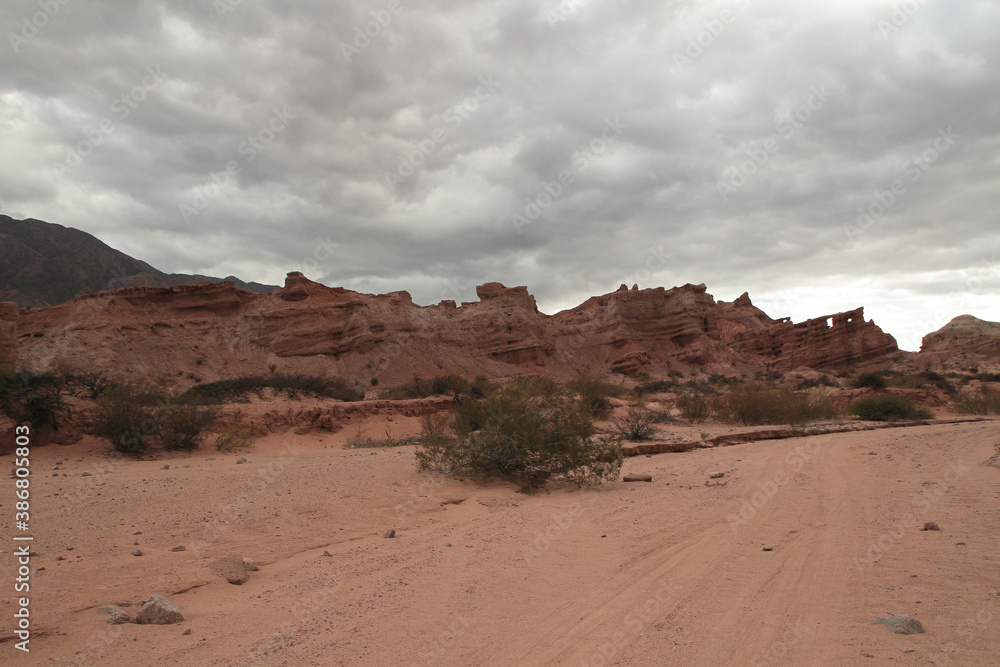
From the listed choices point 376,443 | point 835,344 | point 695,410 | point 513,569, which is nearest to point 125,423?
point 376,443

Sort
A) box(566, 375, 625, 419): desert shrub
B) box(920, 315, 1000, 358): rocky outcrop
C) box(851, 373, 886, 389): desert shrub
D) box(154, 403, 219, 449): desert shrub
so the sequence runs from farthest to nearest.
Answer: box(920, 315, 1000, 358): rocky outcrop
box(851, 373, 886, 389): desert shrub
box(566, 375, 625, 419): desert shrub
box(154, 403, 219, 449): desert shrub

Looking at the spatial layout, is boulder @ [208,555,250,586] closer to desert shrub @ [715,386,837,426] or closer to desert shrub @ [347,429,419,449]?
desert shrub @ [347,429,419,449]

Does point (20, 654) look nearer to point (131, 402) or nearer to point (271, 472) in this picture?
point (271, 472)

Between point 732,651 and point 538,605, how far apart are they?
136 centimetres

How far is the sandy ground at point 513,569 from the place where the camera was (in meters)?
3.25

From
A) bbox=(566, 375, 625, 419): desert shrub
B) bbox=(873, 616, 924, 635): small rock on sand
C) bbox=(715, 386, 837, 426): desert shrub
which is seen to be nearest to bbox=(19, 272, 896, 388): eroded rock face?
bbox=(566, 375, 625, 419): desert shrub

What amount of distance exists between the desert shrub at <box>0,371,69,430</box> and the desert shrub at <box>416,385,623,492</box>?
7.71 m

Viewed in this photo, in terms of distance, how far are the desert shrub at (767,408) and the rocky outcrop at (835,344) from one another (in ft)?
116

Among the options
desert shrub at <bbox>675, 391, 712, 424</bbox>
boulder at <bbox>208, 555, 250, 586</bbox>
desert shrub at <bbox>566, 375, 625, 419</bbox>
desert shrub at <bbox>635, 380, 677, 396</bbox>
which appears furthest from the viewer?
desert shrub at <bbox>635, 380, 677, 396</bbox>

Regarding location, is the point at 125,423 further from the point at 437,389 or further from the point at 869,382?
the point at 869,382

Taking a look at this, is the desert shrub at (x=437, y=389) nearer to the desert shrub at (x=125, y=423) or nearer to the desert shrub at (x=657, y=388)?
the desert shrub at (x=125, y=423)

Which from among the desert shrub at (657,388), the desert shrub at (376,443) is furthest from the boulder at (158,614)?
the desert shrub at (657,388)

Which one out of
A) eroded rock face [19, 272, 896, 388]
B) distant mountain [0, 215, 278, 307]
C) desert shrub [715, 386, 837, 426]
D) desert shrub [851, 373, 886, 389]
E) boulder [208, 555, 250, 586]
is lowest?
boulder [208, 555, 250, 586]

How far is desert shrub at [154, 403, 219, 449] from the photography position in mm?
11445
